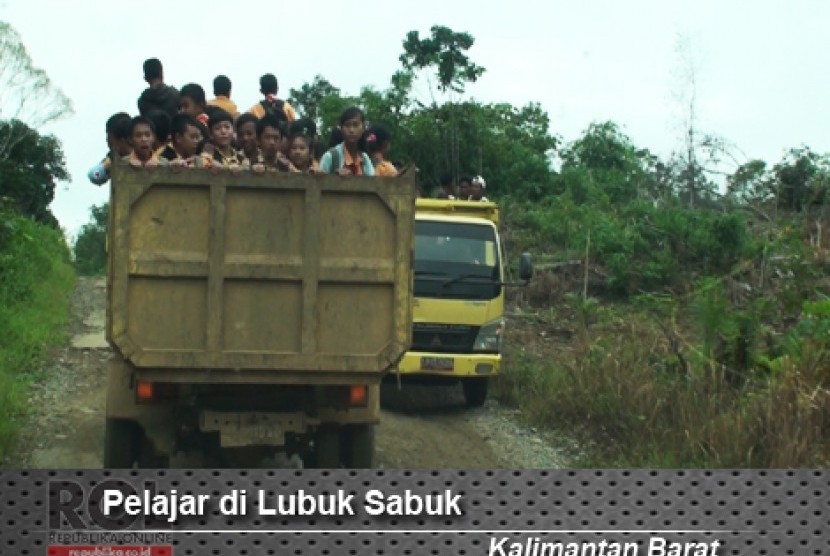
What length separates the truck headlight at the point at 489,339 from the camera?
1215 cm

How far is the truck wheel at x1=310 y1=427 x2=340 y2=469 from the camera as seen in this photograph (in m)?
7.48

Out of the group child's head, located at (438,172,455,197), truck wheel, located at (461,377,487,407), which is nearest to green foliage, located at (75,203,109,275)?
child's head, located at (438,172,455,197)

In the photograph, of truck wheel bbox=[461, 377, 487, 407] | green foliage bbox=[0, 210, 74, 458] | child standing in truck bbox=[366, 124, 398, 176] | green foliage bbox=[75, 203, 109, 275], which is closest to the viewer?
child standing in truck bbox=[366, 124, 398, 176]

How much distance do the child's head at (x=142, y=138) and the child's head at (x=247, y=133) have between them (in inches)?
38.2

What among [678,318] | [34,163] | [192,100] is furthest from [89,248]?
[192,100]

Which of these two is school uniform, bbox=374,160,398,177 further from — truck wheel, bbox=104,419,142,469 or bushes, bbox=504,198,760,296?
bushes, bbox=504,198,760,296

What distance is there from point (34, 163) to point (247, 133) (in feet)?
72.2

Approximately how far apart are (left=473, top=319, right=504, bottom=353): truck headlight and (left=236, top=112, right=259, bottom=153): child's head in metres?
4.22

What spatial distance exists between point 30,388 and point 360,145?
491 centimetres

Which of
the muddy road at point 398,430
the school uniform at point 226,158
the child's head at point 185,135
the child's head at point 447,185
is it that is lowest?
the muddy road at point 398,430

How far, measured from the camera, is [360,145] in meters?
8.59

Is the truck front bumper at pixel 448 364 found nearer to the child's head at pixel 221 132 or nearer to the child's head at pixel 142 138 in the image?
the child's head at pixel 221 132

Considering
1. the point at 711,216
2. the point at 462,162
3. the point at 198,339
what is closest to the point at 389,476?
the point at 198,339

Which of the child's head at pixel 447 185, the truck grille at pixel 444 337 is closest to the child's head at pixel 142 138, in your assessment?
the truck grille at pixel 444 337
